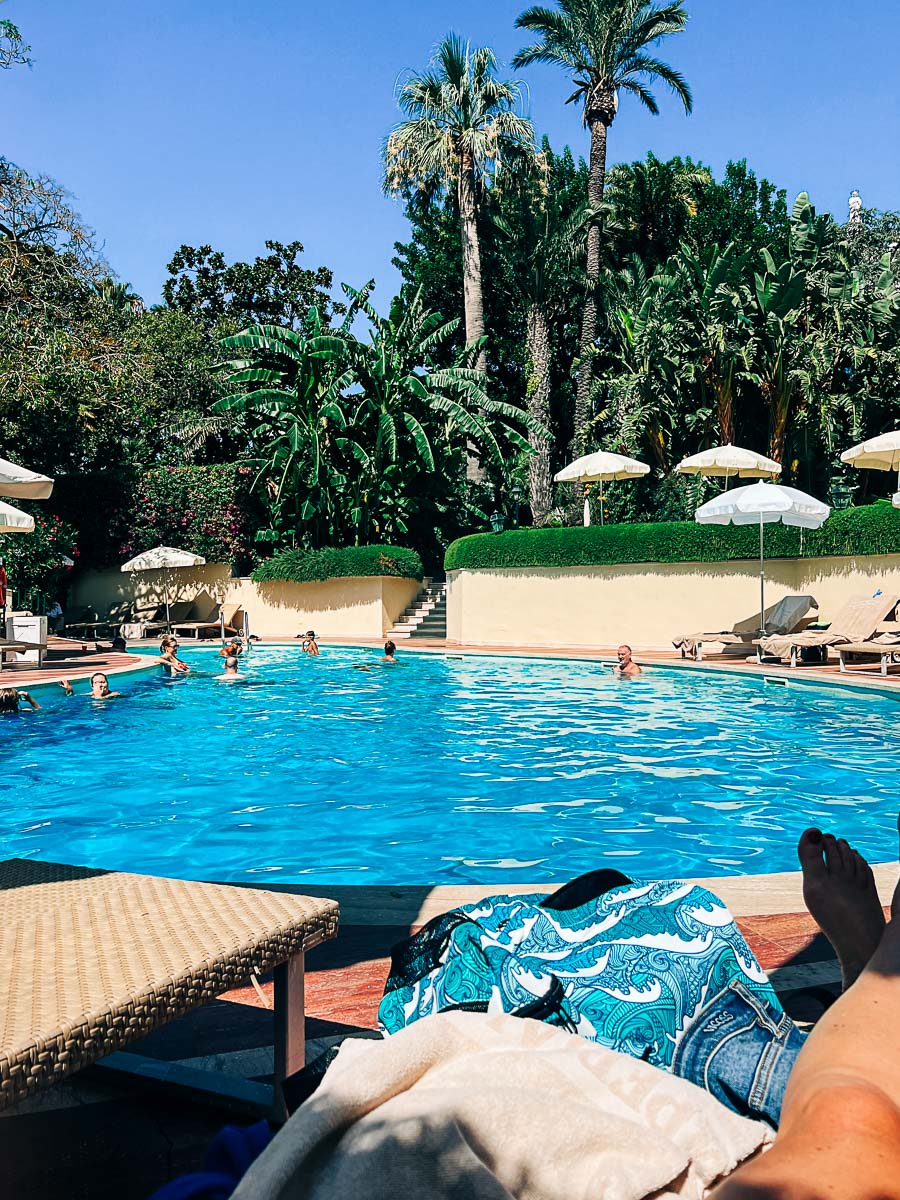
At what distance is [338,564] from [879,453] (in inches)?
551

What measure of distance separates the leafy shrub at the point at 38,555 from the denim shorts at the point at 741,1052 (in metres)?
23.3

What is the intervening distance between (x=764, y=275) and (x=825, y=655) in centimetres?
1129

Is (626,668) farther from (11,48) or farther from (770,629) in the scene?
(11,48)

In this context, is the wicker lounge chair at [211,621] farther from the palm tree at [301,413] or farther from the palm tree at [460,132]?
the palm tree at [460,132]

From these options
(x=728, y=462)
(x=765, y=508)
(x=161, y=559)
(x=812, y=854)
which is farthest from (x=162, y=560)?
(x=812, y=854)

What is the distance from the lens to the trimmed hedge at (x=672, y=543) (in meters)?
17.7

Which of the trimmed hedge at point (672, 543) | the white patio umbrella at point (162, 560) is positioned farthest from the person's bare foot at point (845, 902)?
the white patio umbrella at point (162, 560)

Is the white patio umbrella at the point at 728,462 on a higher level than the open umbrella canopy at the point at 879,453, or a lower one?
higher

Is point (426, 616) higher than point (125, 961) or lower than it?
higher

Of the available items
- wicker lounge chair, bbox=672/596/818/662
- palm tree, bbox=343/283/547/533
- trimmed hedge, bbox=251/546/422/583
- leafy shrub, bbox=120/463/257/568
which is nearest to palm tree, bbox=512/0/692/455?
palm tree, bbox=343/283/547/533

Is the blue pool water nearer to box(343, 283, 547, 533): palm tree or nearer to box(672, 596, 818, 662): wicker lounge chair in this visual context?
box(672, 596, 818, 662): wicker lounge chair

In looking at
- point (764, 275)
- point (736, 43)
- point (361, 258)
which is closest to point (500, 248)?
point (361, 258)

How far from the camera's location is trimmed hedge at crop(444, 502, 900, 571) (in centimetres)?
1773

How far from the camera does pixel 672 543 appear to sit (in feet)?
65.7
